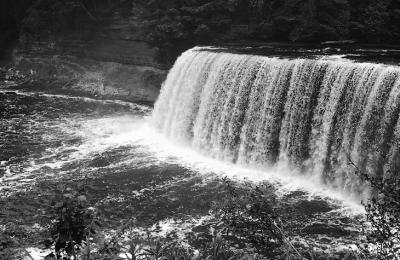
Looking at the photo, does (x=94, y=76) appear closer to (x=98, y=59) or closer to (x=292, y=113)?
(x=98, y=59)

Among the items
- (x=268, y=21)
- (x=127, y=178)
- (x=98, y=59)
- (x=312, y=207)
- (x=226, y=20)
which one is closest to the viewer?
(x=312, y=207)

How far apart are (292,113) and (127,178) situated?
7.15 meters

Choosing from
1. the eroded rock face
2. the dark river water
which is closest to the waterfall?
the dark river water

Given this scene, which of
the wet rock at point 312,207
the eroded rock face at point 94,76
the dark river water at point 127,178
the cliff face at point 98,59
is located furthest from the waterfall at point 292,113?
the cliff face at point 98,59

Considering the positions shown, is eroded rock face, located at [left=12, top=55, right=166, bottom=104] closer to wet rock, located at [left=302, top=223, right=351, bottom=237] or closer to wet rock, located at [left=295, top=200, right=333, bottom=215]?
Answer: wet rock, located at [left=295, top=200, right=333, bottom=215]

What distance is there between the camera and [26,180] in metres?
17.2

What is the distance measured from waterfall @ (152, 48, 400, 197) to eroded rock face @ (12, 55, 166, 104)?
20.8 ft

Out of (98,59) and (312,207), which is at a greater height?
(98,59)

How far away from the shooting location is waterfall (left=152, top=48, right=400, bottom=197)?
50.5 ft

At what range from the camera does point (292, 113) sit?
18.2 meters

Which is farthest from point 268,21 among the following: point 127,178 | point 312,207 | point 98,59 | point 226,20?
point 312,207

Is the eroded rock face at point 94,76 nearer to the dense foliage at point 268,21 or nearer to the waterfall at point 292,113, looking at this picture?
the dense foliage at point 268,21

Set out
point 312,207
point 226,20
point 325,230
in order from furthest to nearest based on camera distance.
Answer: point 226,20, point 312,207, point 325,230

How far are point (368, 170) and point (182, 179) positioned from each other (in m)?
6.79
